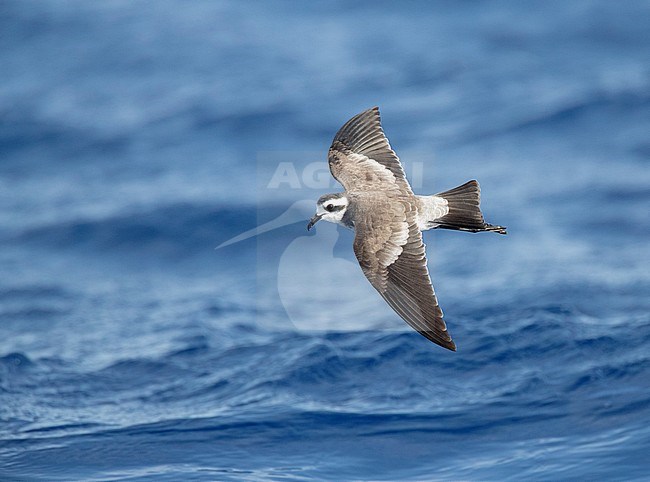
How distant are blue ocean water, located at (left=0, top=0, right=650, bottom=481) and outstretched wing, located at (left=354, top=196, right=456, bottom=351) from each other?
4.44m

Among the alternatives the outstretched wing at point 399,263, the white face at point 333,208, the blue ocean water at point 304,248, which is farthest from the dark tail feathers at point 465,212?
the blue ocean water at point 304,248

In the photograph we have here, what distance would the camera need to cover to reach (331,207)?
920 cm

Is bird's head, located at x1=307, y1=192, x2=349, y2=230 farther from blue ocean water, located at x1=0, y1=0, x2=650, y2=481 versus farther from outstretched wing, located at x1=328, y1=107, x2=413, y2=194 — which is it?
blue ocean water, located at x1=0, y1=0, x2=650, y2=481

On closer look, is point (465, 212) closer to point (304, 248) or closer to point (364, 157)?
point (364, 157)

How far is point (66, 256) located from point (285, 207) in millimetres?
3492

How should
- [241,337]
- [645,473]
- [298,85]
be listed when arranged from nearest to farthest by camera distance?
1. [645,473]
2. [241,337]
3. [298,85]

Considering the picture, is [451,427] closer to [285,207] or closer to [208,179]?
[285,207]

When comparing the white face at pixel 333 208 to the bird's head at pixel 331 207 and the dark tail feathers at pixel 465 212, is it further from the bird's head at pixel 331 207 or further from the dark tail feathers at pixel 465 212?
the dark tail feathers at pixel 465 212

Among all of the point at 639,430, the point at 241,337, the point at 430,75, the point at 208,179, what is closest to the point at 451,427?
the point at 639,430

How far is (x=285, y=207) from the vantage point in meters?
16.8

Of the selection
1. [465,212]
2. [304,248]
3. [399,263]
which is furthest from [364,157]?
[304,248]

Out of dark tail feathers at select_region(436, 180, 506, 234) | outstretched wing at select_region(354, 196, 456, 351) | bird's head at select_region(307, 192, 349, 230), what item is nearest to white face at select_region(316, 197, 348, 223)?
bird's head at select_region(307, 192, 349, 230)

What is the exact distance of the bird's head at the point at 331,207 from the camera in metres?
9.17

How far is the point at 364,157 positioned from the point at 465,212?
1.39 metres
